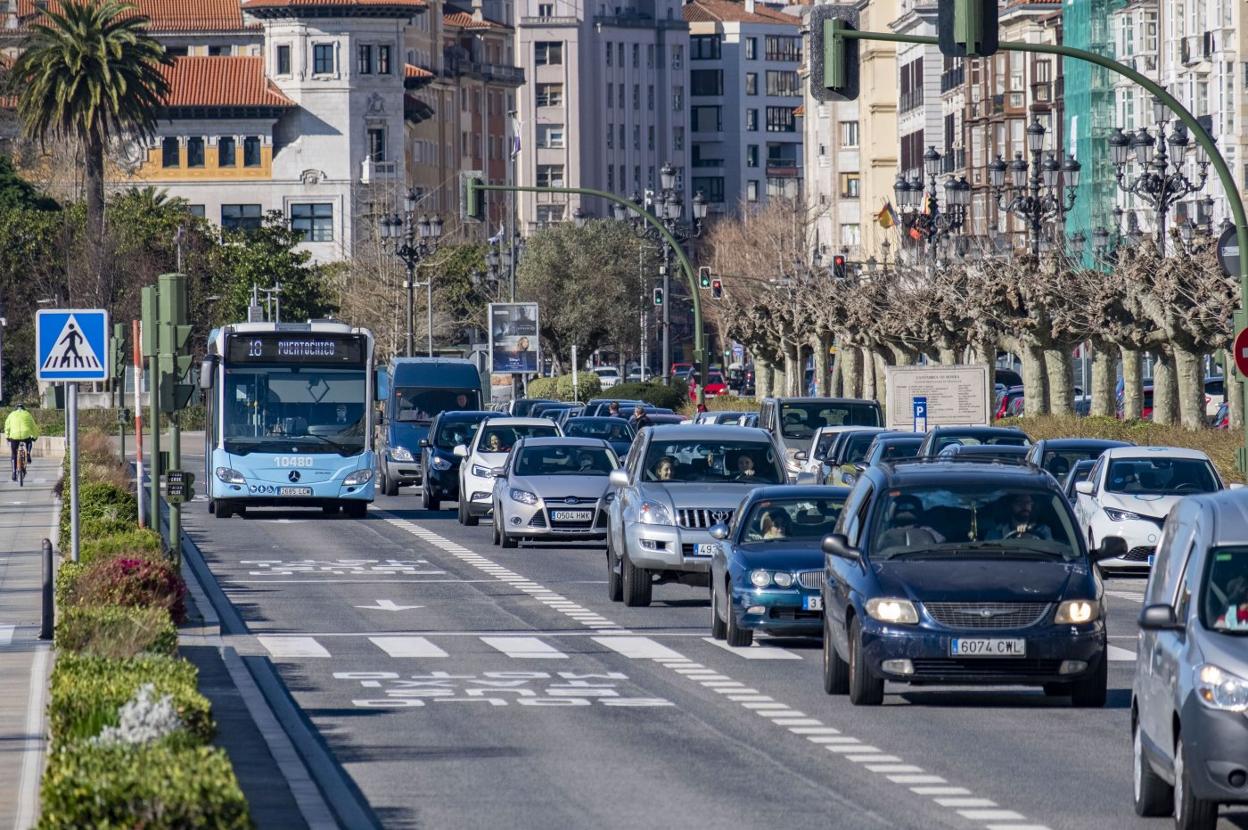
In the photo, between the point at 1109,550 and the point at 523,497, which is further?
the point at 523,497

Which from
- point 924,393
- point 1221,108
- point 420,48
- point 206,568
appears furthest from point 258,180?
point 206,568

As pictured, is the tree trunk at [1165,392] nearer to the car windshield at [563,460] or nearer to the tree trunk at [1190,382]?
the tree trunk at [1190,382]

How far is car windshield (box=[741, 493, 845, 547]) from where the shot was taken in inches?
891

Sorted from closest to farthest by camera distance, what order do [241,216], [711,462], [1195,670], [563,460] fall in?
[1195,670] → [711,462] → [563,460] → [241,216]

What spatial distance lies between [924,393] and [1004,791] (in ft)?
131

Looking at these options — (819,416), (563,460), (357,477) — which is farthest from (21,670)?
(819,416)

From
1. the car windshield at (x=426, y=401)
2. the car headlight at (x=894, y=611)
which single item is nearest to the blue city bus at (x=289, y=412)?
the car windshield at (x=426, y=401)

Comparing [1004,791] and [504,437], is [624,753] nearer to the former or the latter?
[1004,791]

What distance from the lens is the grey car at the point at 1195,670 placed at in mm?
11359

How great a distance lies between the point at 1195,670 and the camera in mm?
11648

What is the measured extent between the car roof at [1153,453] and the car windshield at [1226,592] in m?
20.4

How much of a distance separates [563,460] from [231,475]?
7.96 m

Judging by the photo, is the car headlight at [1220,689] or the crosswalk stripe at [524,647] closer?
the car headlight at [1220,689]

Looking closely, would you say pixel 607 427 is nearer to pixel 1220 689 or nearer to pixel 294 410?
pixel 294 410
